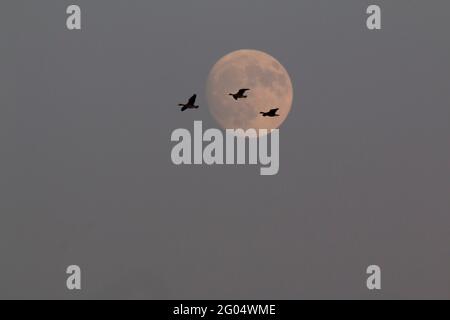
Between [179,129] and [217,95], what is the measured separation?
2717 mm

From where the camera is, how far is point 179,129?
34156mm

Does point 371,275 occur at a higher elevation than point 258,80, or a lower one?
lower
